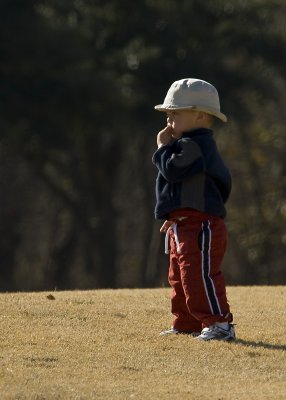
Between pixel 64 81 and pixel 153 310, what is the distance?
16.2 metres

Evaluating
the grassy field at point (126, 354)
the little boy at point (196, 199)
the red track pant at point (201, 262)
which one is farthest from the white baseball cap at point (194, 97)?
the grassy field at point (126, 354)

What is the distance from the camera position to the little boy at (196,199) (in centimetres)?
689

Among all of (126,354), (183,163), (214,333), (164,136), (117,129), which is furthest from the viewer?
(117,129)

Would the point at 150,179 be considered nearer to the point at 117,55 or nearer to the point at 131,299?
the point at 117,55

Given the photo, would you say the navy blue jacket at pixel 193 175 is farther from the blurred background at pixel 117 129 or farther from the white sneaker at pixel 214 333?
the blurred background at pixel 117 129

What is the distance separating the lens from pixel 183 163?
6816mm

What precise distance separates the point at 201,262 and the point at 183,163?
540 millimetres

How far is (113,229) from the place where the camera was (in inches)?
1037

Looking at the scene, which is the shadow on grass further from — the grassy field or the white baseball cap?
the white baseball cap

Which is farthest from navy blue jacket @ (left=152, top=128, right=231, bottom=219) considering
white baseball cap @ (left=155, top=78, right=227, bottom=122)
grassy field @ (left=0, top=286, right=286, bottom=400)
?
grassy field @ (left=0, top=286, right=286, bottom=400)

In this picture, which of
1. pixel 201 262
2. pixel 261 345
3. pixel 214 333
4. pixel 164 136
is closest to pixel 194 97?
pixel 164 136

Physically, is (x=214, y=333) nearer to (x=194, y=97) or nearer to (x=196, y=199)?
(x=196, y=199)

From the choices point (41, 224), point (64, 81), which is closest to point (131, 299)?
point (64, 81)

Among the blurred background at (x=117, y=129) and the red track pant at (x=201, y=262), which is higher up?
the blurred background at (x=117, y=129)
